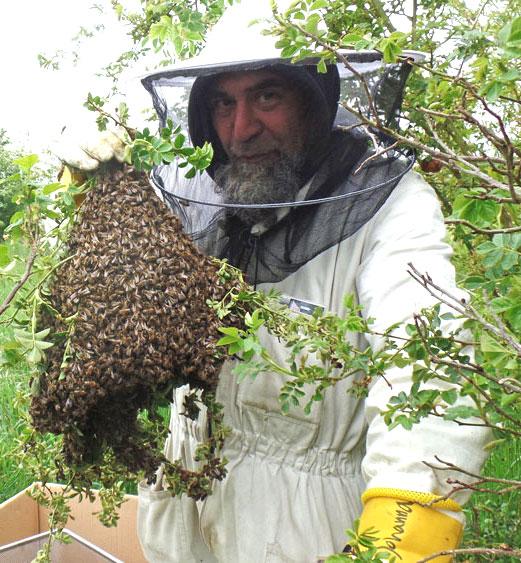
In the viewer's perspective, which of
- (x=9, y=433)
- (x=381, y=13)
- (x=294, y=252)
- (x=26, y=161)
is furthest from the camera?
(x=9, y=433)

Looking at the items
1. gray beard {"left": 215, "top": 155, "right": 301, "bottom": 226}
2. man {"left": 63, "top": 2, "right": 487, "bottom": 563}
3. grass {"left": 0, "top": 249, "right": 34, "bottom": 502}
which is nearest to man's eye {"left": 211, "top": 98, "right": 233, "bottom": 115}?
man {"left": 63, "top": 2, "right": 487, "bottom": 563}

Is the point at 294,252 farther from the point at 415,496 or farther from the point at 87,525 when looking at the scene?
the point at 87,525

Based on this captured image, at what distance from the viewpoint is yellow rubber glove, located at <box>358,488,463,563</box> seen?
1.20m

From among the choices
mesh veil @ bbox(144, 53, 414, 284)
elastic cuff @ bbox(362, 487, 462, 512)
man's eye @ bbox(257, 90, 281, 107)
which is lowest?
elastic cuff @ bbox(362, 487, 462, 512)

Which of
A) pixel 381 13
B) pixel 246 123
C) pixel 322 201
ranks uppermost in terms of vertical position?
pixel 381 13

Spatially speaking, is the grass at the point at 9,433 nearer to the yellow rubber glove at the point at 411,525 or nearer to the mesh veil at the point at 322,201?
the mesh veil at the point at 322,201

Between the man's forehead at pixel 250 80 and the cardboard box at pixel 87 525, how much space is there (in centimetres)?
Answer: 147

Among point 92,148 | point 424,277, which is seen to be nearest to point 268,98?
point 92,148

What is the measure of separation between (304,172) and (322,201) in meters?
0.20

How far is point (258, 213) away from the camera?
1543 mm

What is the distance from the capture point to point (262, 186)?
1.57 meters

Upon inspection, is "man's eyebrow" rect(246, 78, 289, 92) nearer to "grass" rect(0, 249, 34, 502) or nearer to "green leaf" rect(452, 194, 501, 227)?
"green leaf" rect(452, 194, 501, 227)

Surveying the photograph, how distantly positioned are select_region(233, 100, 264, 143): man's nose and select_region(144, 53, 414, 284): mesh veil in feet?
0.41

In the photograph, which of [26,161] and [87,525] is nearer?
[26,161]
